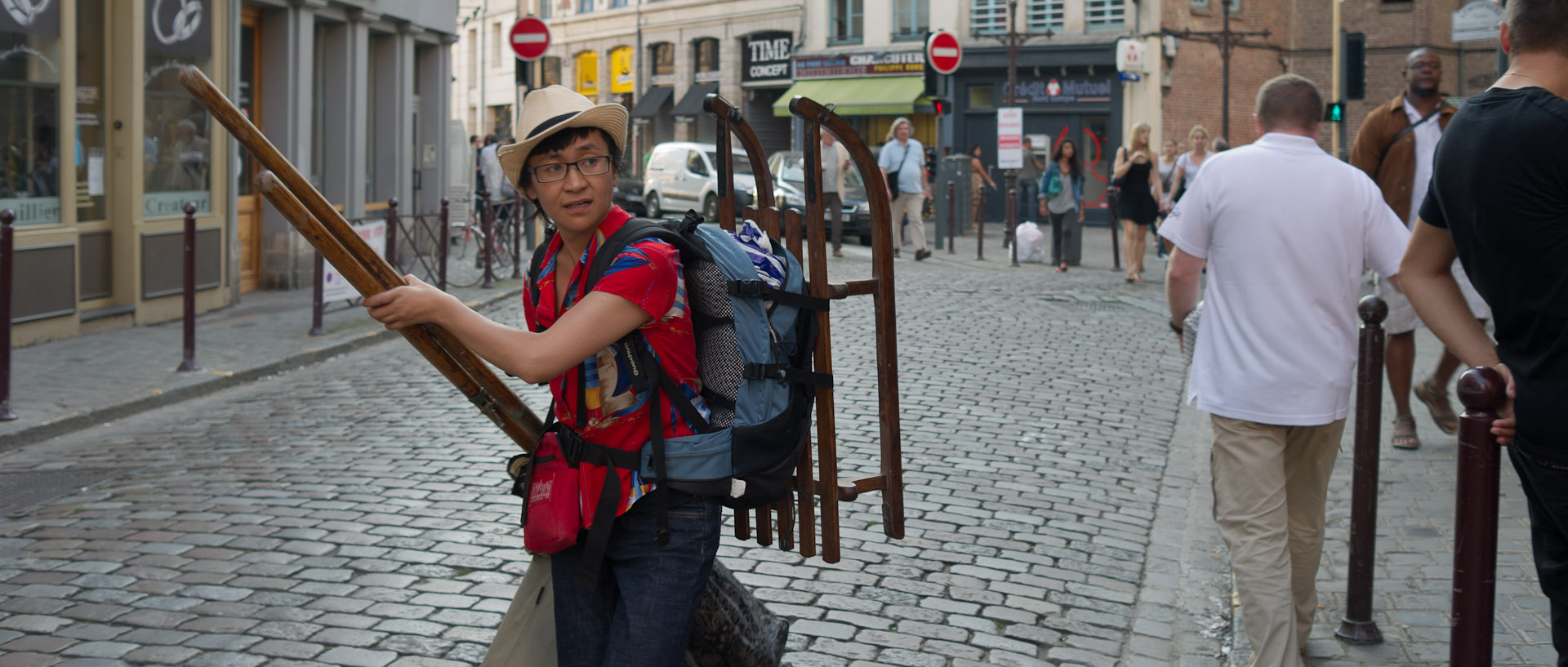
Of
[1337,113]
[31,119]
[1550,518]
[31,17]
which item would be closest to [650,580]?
[1550,518]

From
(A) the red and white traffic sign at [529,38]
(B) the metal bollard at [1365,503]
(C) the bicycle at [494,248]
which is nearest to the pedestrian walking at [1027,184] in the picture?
(C) the bicycle at [494,248]

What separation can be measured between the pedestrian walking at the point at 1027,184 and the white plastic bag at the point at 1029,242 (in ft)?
35.1

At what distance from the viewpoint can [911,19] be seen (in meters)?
36.1

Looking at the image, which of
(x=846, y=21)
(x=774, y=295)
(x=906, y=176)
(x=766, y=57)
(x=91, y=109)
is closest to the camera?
(x=774, y=295)

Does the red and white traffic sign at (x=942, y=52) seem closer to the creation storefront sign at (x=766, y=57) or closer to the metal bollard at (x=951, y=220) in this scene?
the metal bollard at (x=951, y=220)

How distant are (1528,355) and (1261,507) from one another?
141 cm

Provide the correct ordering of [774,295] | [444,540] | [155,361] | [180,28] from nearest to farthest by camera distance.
A: [774,295]
[444,540]
[155,361]
[180,28]

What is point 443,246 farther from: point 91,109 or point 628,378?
point 628,378

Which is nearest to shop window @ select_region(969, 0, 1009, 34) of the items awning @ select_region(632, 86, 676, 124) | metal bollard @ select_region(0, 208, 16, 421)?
awning @ select_region(632, 86, 676, 124)

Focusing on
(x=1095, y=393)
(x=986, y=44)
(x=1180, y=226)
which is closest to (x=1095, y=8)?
(x=986, y=44)

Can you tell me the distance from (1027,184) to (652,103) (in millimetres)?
15757

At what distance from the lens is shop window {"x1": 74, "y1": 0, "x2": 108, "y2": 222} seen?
11.8m

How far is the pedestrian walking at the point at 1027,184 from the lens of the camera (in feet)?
99.3

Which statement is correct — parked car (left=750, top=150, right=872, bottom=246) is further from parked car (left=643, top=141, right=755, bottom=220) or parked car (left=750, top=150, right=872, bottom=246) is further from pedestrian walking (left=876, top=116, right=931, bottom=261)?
pedestrian walking (left=876, top=116, right=931, bottom=261)
